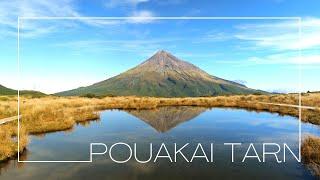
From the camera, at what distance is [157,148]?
858 inches

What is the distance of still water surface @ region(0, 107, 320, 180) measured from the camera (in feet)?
51.8

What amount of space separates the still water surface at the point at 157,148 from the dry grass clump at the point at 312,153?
412mm

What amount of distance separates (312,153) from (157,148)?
7976 millimetres

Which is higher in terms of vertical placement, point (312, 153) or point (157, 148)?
point (312, 153)

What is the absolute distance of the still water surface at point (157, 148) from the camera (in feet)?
51.8

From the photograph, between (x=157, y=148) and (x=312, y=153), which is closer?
(x=312, y=153)

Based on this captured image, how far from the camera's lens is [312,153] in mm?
18078

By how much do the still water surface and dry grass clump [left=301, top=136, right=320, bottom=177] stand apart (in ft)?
1.35

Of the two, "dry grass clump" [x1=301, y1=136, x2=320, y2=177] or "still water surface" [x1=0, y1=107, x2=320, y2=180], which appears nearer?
"still water surface" [x1=0, y1=107, x2=320, y2=180]

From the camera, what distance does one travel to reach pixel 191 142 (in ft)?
78.0

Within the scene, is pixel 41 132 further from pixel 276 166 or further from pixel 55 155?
pixel 276 166

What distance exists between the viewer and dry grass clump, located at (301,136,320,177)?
1611 centimetres

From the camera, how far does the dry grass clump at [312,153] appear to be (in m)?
16.1

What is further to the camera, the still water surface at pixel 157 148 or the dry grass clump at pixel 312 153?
the dry grass clump at pixel 312 153
